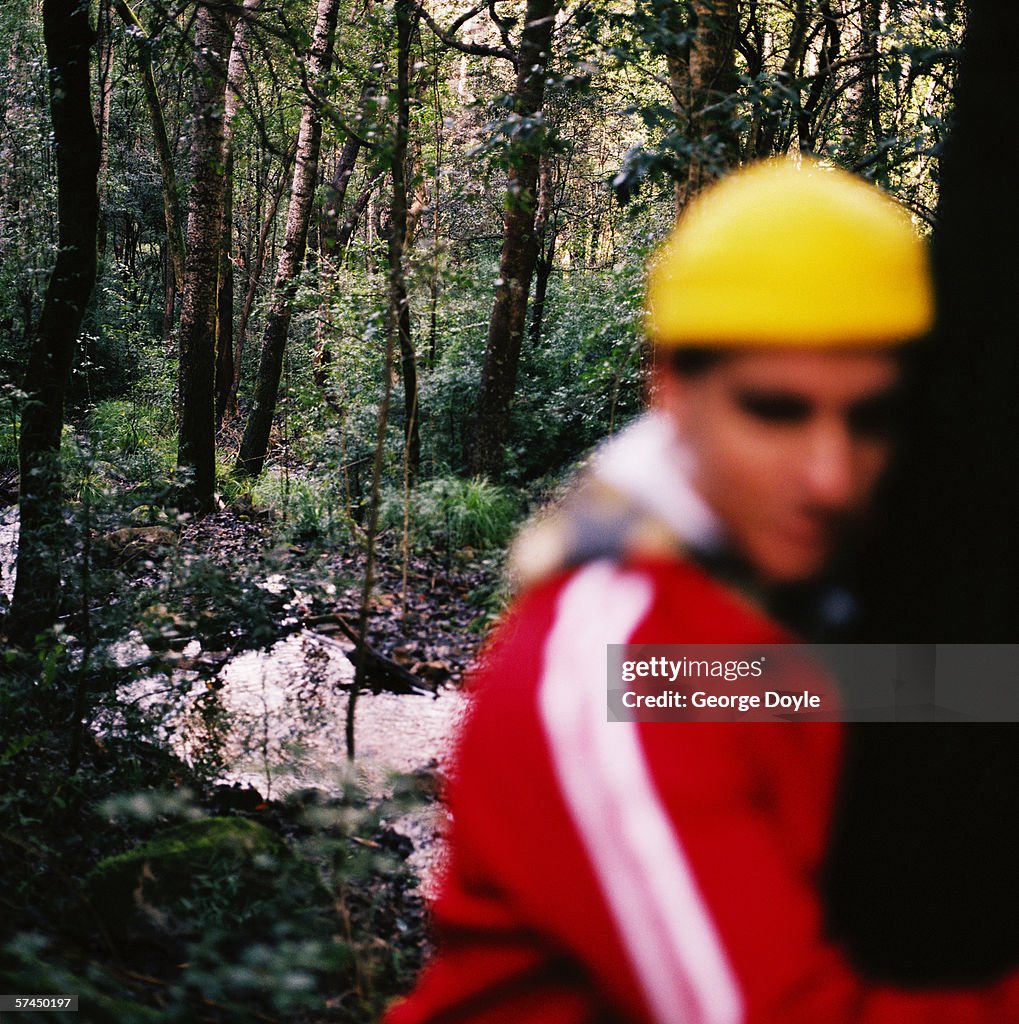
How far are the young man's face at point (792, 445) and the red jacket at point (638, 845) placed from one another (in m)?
0.06

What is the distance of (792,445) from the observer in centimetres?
61

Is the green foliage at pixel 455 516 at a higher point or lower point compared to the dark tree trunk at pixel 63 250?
lower

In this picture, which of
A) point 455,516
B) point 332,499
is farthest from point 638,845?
point 332,499

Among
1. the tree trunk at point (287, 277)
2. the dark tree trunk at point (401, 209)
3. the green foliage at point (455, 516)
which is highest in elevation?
the tree trunk at point (287, 277)

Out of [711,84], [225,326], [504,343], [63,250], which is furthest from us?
[225,326]

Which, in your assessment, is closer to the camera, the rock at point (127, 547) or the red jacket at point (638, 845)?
the red jacket at point (638, 845)

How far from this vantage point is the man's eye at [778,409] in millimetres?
610

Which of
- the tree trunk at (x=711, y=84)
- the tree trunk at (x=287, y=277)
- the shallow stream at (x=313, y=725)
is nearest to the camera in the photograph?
the tree trunk at (x=711, y=84)

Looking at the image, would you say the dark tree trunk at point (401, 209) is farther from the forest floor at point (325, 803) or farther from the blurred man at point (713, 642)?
the blurred man at point (713, 642)

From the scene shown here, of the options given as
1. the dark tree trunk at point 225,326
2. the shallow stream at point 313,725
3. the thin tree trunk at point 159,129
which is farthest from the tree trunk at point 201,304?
the dark tree trunk at point 225,326

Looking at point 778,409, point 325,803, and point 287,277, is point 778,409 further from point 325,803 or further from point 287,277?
point 287,277

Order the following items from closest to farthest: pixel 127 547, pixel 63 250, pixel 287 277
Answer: pixel 127 547 < pixel 63 250 < pixel 287 277

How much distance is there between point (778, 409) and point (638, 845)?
0.30 m

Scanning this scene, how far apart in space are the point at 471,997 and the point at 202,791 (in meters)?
3.97
